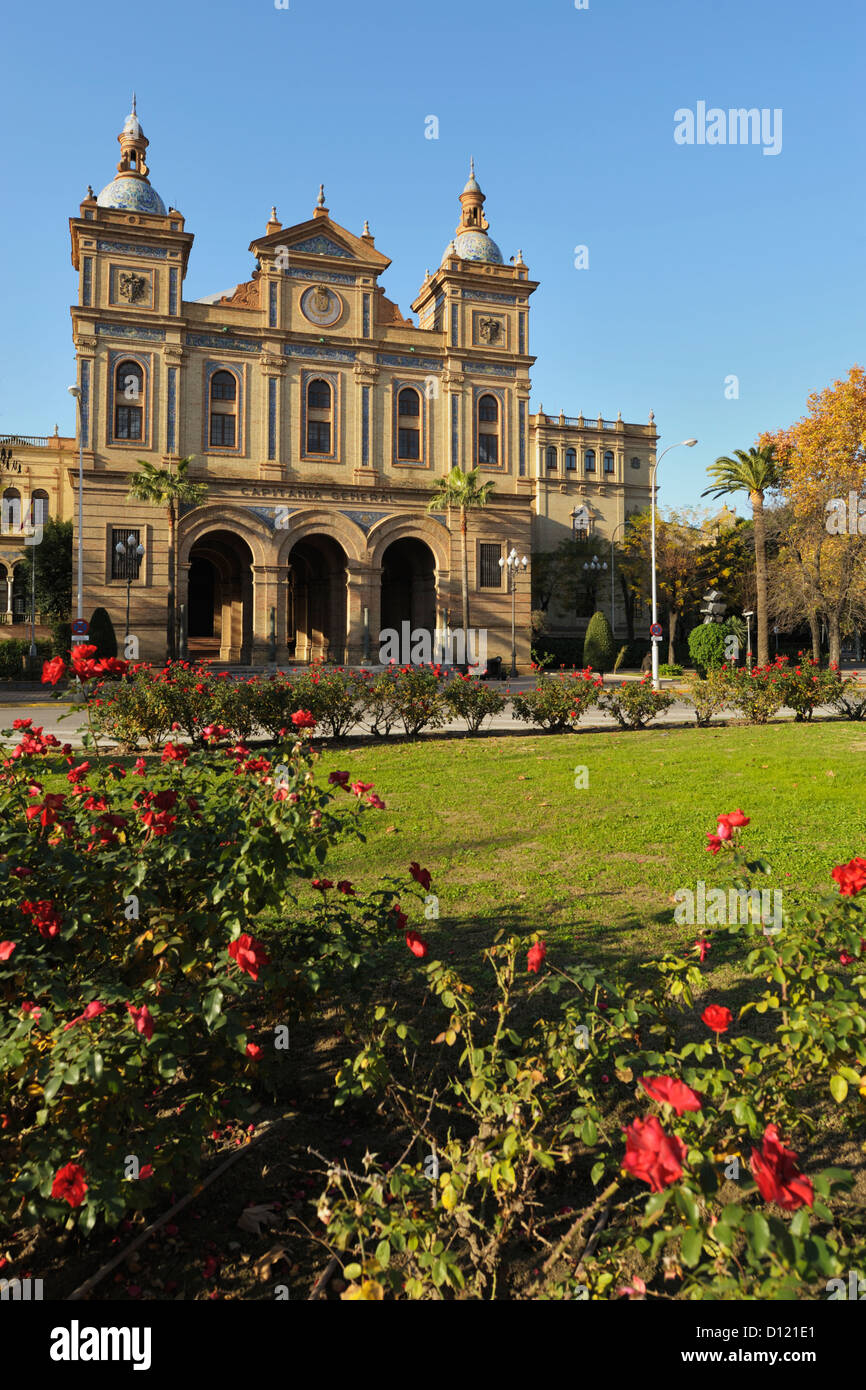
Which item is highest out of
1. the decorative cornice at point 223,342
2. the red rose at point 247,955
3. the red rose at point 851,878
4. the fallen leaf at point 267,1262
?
the decorative cornice at point 223,342

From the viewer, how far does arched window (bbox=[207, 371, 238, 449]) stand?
36.9m

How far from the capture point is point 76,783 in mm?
4086

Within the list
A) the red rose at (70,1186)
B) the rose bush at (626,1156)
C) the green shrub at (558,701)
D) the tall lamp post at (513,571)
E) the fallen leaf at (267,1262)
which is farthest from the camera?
the tall lamp post at (513,571)

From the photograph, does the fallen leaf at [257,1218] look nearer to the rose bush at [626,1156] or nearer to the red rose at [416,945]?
the rose bush at [626,1156]

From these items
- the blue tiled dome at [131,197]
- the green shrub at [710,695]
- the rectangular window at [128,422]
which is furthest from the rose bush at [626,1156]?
the blue tiled dome at [131,197]

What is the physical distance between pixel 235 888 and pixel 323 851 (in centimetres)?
35

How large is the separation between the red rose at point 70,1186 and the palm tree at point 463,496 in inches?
1444

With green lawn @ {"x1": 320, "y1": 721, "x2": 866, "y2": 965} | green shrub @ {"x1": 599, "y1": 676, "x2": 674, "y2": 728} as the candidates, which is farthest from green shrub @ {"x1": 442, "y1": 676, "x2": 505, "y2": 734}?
green shrub @ {"x1": 599, "y1": 676, "x2": 674, "y2": 728}

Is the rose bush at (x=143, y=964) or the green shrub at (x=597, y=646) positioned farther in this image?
the green shrub at (x=597, y=646)

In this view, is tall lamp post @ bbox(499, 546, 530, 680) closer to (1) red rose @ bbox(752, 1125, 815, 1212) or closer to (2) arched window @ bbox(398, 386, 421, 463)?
(2) arched window @ bbox(398, 386, 421, 463)

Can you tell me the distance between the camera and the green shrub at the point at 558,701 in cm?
1557

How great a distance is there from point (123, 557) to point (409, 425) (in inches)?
603

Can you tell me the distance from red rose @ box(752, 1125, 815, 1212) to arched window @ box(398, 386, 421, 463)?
4037cm
